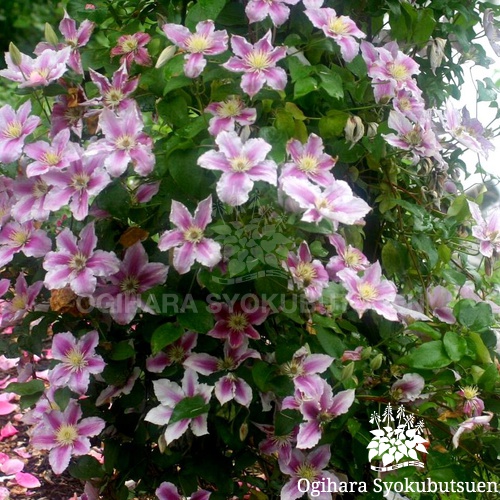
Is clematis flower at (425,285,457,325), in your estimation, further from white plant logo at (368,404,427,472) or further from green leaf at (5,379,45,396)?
green leaf at (5,379,45,396)

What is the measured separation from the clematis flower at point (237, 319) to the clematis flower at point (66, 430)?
0.23 metres

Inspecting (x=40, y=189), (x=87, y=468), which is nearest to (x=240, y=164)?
(x=40, y=189)

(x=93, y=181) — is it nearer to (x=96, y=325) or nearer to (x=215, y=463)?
(x=96, y=325)

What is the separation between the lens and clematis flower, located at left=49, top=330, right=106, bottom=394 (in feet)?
3.18

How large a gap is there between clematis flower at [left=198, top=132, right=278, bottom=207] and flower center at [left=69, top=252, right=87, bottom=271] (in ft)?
0.72

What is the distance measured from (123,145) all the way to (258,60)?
0.67 ft

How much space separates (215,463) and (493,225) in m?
0.55

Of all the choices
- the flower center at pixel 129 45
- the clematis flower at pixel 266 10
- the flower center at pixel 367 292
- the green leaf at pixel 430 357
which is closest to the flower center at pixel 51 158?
the flower center at pixel 129 45

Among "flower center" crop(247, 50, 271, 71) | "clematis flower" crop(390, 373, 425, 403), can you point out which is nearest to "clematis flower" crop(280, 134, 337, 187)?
"flower center" crop(247, 50, 271, 71)

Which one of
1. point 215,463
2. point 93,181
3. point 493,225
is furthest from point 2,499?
point 493,225

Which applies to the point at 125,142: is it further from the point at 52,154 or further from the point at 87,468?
the point at 87,468

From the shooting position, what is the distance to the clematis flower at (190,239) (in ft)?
2.86

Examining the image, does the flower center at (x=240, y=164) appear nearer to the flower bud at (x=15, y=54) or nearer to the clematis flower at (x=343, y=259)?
the clematis flower at (x=343, y=259)

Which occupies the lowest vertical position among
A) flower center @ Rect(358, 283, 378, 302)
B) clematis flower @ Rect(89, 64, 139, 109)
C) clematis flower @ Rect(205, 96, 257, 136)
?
flower center @ Rect(358, 283, 378, 302)
